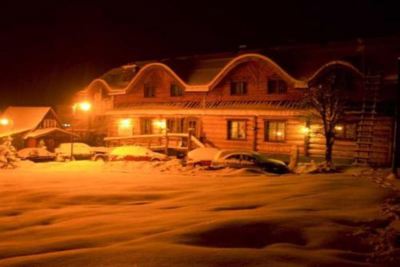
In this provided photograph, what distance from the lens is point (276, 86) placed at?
2878cm

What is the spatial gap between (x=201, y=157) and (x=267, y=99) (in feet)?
23.5

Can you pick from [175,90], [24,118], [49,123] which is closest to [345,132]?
[175,90]

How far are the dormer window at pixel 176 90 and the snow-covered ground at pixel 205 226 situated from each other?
2159 cm

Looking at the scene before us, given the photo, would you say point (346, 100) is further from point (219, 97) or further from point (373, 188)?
point (373, 188)

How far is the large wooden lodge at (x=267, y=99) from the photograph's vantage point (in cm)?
2373

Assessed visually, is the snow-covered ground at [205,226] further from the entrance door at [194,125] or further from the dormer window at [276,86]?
the entrance door at [194,125]

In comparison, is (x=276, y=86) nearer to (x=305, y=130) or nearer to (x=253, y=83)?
(x=253, y=83)

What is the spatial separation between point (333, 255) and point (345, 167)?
1755cm

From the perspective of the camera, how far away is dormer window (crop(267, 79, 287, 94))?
93.1 feet

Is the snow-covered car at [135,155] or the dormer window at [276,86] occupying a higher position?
the dormer window at [276,86]

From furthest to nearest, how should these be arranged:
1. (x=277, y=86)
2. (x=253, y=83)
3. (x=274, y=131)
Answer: (x=253, y=83) < (x=277, y=86) < (x=274, y=131)

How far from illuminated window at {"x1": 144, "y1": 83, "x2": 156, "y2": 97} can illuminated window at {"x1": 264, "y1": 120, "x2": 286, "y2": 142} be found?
11.1 meters

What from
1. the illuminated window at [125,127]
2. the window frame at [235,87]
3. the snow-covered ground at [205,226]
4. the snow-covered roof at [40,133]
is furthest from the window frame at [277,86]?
the snow-covered roof at [40,133]

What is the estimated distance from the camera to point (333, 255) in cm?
595
